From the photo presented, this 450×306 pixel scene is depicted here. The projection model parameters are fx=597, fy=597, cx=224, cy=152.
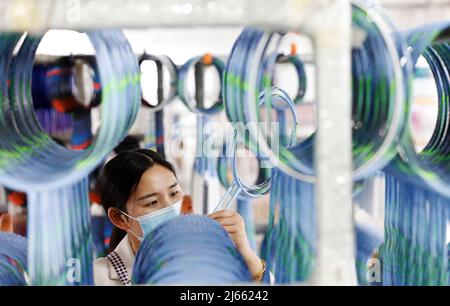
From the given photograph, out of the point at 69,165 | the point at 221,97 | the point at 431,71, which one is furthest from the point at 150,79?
the point at 431,71

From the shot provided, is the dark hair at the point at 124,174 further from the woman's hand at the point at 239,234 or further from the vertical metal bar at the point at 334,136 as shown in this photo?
the vertical metal bar at the point at 334,136

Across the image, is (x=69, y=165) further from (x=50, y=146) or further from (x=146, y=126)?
(x=146, y=126)

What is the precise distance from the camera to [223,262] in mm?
1991

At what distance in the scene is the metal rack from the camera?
166 cm

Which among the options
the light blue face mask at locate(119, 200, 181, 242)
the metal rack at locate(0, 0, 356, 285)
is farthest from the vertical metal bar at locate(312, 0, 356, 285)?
the light blue face mask at locate(119, 200, 181, 242)

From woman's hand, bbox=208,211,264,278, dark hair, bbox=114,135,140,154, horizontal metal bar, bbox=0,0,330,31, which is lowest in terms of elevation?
woman's hand, bbox=208,211,264,278

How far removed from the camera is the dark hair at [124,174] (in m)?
2.04

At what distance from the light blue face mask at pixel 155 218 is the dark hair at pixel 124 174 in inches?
2.4

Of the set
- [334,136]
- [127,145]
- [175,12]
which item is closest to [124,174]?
[127,145]

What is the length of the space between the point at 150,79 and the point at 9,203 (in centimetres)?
63

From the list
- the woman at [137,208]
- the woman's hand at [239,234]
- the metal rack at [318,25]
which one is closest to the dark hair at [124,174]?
the woman at [137,208]

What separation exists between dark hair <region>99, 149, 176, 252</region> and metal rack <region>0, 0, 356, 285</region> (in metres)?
0.51

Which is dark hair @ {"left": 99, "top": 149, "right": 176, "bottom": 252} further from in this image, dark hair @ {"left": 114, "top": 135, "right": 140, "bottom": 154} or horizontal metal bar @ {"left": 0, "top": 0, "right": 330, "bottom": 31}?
horizontal metal bar @ {"left": 0, "top": 0, "right": 330, "bottom": 31}

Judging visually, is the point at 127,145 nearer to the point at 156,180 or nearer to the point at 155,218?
the point at 156,180
